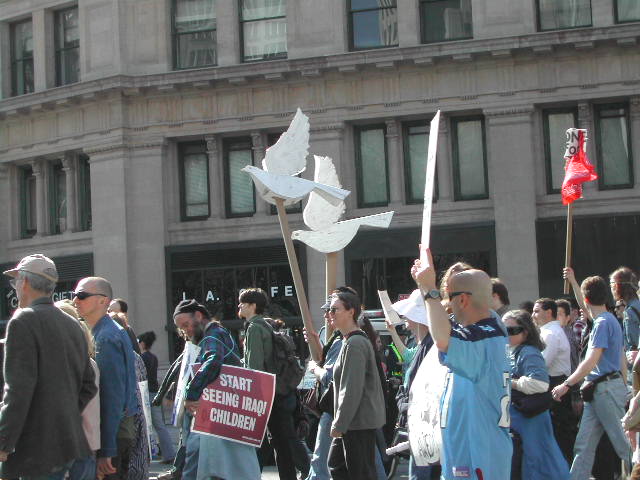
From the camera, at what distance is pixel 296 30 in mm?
26219

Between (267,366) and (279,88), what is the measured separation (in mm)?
16254

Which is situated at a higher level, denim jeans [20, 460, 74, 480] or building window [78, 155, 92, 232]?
building window [78, 155, 92, 232]

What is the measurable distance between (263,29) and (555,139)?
752 cm

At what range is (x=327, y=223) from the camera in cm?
1019

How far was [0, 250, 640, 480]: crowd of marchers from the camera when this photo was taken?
19.1ft

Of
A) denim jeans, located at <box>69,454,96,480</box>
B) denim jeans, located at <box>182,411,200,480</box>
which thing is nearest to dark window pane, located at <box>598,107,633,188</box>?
denim jeans, located at <box>182,411,200,480</box>

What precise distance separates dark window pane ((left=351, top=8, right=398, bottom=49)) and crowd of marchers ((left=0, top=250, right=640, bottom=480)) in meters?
14.3

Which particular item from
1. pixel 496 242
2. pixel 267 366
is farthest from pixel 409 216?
pixel 267 366

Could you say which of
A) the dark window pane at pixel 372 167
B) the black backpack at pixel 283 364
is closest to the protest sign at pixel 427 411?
the black backpack at pixel 283 364

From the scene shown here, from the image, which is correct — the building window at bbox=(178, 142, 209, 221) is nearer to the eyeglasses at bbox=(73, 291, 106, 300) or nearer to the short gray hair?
the eyeglasses at bbox=(73, 291, 106, 300)

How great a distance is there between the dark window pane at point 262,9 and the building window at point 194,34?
87 centimetres

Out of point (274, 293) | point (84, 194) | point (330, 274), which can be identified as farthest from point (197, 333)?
point (84, 194)

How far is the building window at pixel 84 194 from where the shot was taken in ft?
93.4

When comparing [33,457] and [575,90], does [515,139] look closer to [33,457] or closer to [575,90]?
[575,90]
